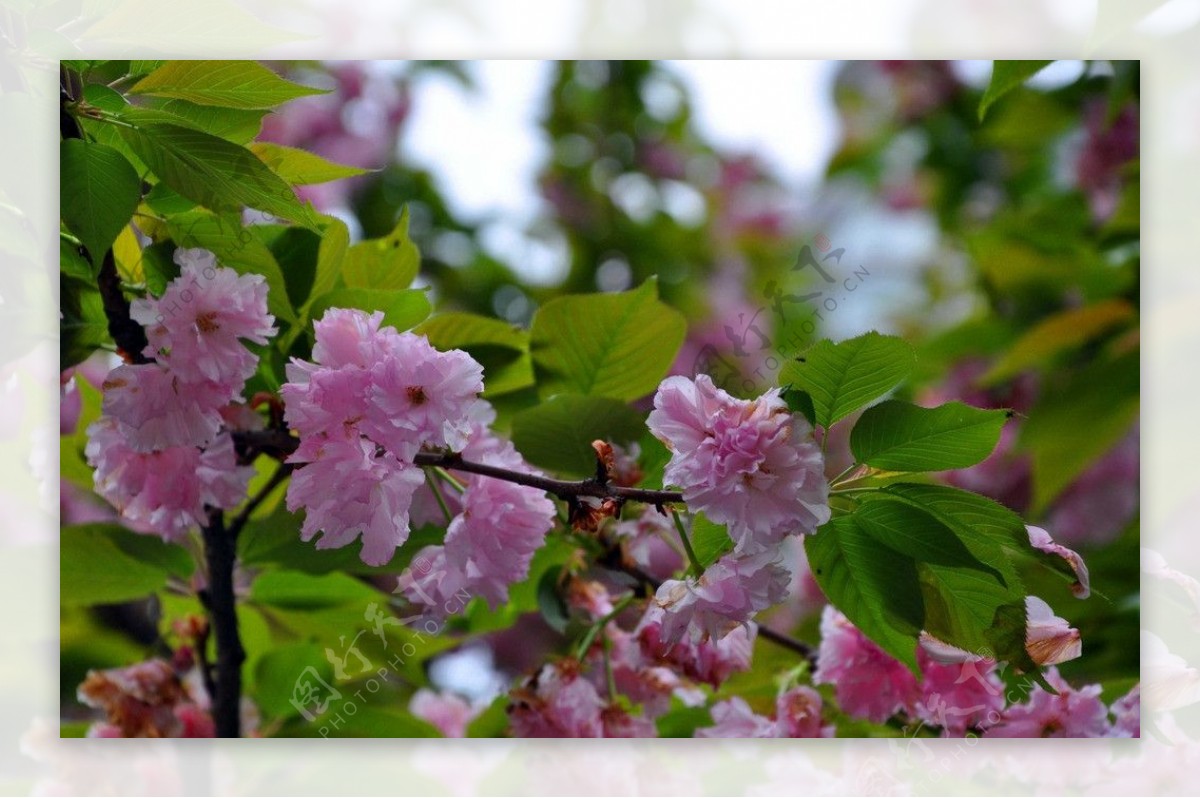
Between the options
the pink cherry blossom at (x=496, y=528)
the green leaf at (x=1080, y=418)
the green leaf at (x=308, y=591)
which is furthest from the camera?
the green leaf at (x=1080, y=418)

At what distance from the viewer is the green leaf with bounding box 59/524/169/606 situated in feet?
2.60

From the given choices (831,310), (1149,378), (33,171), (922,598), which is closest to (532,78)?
(831,310)

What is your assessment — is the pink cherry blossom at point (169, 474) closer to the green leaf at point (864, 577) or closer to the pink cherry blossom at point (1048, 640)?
the green leaf at point (864, 577)

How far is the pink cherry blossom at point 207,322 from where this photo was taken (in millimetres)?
578

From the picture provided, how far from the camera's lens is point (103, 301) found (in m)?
0.62

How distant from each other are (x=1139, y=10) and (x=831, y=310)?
0.53 meters

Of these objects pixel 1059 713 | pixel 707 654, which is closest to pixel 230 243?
pixel 707 654

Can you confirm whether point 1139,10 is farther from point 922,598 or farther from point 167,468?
point 167,468

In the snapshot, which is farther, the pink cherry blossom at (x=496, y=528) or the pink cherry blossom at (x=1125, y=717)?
the pink cherry blossom at (x=1125, y=717)

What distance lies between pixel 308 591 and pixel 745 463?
464 mm

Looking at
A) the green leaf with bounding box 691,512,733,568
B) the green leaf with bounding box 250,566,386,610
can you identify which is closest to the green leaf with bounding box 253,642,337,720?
the green leaf with bounding box 250,566,386,610

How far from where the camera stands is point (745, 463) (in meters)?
0.49

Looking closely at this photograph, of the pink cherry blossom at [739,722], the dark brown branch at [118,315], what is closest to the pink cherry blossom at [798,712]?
the pink cherry blossom at [739,722]

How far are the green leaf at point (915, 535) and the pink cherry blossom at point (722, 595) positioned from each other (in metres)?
0.05
